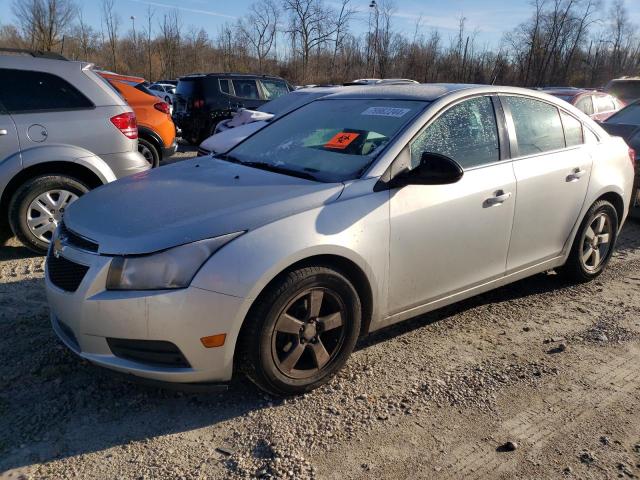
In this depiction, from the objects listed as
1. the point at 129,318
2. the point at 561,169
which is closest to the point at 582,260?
the point at 561,169

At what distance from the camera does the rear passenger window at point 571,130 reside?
14.3 feet

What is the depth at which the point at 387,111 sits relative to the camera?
11.8 ft

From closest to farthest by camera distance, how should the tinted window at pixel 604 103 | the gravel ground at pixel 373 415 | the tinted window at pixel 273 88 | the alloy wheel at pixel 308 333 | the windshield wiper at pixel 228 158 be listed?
the gravel ground at pixel 373 415 → the alloy wheel at pixel 308 333 → the windshield wiper at pixel 228 158 → the tinted window at pixel 604 103 → the tinted window at pixel 273 88

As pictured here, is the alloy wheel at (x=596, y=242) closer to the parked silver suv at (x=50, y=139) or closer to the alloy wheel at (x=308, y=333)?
the alloy wheel at (x=308, y=333)

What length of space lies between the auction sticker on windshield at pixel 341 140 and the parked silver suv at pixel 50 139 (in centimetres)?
279

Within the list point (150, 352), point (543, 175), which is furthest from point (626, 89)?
point (150, 352)

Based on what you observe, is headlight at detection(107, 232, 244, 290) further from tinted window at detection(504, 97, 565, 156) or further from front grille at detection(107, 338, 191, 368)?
tinted window at detection(504, 97, 565, 156)

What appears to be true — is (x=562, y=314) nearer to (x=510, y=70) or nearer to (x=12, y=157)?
(x=12, y=157)

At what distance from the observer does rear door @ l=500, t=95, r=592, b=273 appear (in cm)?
387

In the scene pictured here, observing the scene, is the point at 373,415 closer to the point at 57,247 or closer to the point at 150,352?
the point at 150,352

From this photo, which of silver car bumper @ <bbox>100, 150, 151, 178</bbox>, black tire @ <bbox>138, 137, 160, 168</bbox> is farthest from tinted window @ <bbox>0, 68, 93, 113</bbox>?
black tire @ <bbox>138, 137, 160, 168</bbox>

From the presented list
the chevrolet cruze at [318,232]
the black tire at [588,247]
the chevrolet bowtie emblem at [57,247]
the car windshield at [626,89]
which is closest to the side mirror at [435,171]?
the chevrolet cruze at [318,232]

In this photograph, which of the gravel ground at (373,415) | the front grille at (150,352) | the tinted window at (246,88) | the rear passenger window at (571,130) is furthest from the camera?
the tinted window at (246,88)

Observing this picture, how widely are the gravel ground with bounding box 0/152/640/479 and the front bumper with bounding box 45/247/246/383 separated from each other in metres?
0.34
